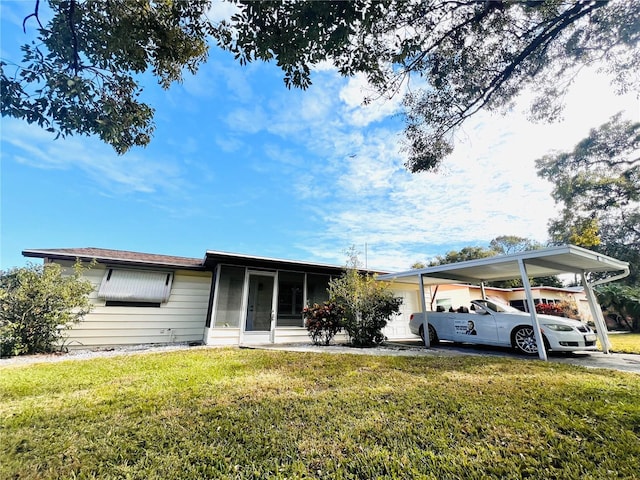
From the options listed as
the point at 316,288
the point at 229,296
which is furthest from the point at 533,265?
the point at 229,296

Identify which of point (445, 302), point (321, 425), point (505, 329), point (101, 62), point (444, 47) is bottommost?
point (321, 425)

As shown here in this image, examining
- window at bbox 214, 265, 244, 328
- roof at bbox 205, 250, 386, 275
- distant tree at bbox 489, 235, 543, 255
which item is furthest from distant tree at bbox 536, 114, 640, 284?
window at bbox 214, 265, 244, 328

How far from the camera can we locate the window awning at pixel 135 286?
7.79 meters

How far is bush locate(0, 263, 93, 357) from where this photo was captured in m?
5.94

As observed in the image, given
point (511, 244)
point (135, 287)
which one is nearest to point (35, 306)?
point (135, 287)

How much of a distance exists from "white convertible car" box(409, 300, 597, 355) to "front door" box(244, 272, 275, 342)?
200 inches

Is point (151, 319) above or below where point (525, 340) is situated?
above

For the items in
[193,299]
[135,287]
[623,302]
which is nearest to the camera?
[135,287]

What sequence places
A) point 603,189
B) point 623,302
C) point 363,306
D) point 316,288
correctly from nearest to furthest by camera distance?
point 363,306, point 316,288, point 623,302, point 603,189

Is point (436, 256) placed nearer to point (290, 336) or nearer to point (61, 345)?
point (290, 336)

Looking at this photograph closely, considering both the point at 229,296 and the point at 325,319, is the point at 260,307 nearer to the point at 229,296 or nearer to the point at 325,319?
the point at 229,296

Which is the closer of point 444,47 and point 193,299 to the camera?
point 444,47

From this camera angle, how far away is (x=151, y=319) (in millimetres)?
8219

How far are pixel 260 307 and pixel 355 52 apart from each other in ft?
24.2
